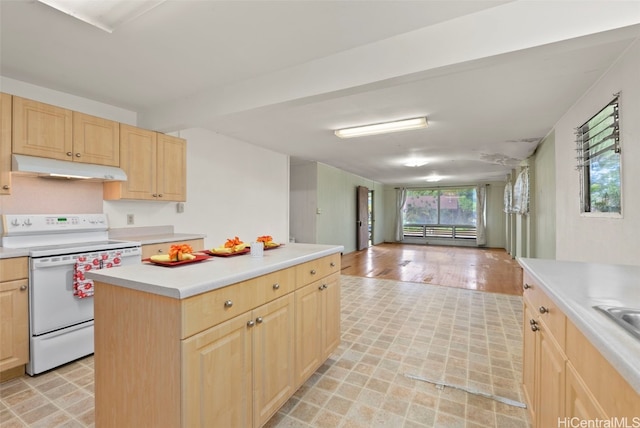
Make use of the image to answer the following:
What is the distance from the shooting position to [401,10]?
171 cm

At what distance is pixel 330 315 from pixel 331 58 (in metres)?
1.96

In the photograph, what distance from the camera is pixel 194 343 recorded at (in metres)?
1.15

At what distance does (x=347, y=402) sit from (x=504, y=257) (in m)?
7.54

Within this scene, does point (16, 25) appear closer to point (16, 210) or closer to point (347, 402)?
point (16, 210)

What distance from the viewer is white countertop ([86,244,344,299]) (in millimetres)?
1156

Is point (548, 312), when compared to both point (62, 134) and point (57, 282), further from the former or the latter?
point (62, 134)

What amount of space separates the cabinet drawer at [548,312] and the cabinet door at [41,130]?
3.54 meters

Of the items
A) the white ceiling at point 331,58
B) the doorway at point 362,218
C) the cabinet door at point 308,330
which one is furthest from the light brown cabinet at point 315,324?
the doorway at point 362,218

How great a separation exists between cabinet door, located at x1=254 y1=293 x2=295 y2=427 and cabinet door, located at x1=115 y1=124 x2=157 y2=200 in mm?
2327

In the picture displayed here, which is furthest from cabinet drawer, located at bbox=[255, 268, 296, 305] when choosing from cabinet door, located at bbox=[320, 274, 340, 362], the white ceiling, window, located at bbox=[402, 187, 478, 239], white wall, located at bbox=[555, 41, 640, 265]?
window, located at bbox=[402, 187, 478, 239]

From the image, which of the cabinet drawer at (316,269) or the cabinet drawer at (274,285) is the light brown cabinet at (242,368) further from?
the cabinet drawer at (316,269)

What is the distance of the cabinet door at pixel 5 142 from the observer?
2180mm

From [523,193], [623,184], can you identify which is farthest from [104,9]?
[523,193]

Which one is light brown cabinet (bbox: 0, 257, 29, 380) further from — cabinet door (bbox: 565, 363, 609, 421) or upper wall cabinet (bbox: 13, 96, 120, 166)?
cabinet door (bbox: 565, 363, 609, 421)
